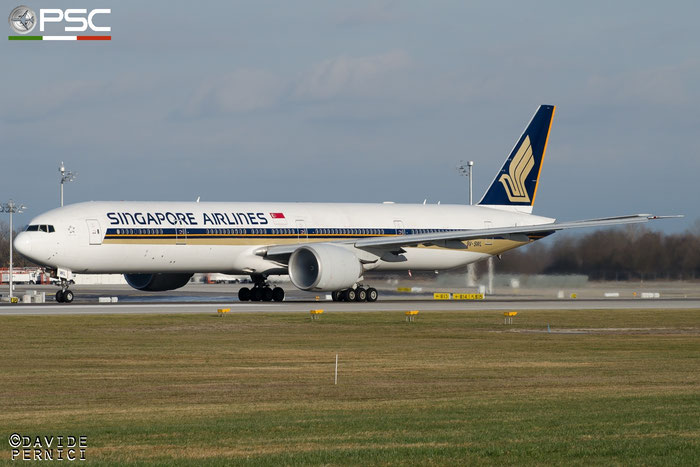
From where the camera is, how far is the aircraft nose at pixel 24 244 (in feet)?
151

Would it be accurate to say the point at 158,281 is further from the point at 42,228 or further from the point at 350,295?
the point at 350,295

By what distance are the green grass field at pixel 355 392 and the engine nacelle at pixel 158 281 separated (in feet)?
52.7

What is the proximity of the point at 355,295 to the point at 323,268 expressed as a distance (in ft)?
15.5

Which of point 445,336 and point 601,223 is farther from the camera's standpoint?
point 601,223

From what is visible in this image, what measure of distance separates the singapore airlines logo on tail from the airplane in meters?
1.43

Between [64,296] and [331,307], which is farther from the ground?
[64,296]

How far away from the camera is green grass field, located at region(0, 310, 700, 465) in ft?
44.8

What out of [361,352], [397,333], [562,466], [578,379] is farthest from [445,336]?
[562,466]

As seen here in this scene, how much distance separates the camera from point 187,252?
48219 mm

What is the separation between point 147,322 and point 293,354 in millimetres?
11846

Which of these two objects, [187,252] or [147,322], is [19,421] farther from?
[187,252]
